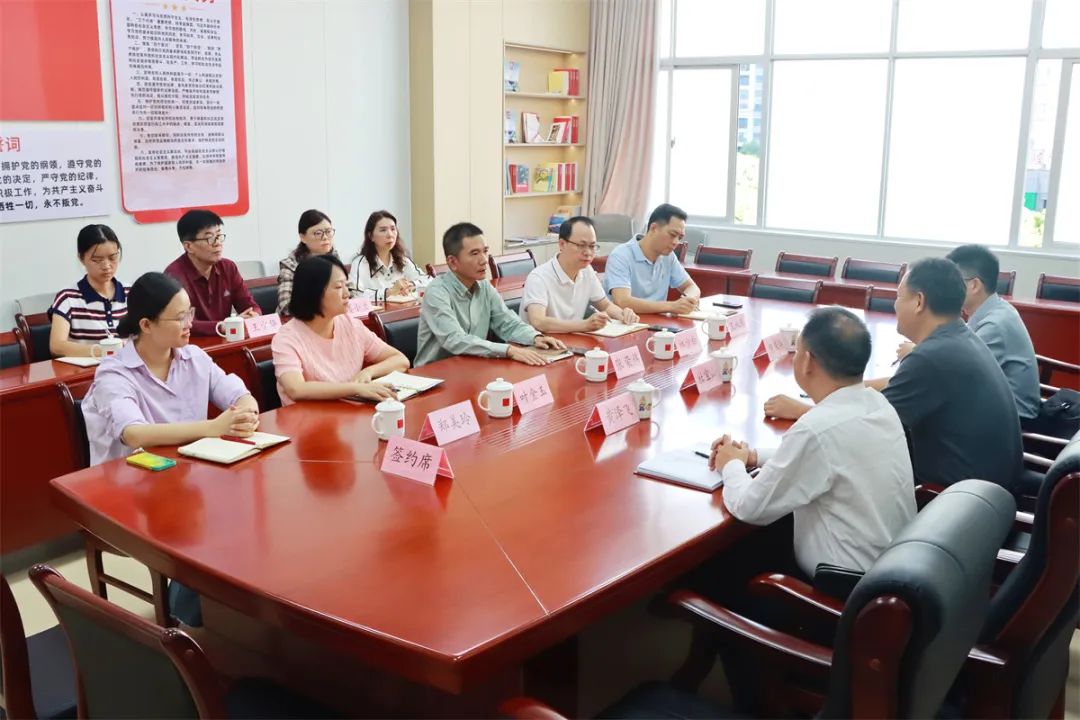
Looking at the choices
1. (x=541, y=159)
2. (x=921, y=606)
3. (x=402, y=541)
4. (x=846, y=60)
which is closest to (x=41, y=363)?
(x=402, y=541)

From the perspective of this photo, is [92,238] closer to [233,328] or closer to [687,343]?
[233,328]

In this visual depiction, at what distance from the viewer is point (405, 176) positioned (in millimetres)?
6945

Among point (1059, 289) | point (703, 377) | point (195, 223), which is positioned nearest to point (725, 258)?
point (1059, 289)

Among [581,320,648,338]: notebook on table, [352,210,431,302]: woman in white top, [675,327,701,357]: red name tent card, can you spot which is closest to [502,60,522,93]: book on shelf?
[352,210,431,302]: woman in white top

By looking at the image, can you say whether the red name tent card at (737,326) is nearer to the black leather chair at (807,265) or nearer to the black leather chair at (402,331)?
the black leather chair at (402,331)

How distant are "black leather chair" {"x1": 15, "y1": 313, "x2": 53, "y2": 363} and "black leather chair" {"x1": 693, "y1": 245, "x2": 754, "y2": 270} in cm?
399

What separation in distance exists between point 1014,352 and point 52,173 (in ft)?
14.8

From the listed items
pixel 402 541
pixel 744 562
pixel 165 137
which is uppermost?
pixel 165 137

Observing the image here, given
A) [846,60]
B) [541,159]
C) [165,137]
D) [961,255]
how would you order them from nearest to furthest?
[961,255], [165,137], [846,60], [541,159]

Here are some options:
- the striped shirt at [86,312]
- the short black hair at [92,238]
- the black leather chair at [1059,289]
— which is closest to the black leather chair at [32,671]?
the striped shirt at [86,312]

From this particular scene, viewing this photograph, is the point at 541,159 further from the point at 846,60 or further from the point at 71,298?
the point at 71,298

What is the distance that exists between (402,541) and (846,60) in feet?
22.7

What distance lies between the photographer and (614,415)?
2695 millimetres

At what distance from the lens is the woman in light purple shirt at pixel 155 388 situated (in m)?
2.48
